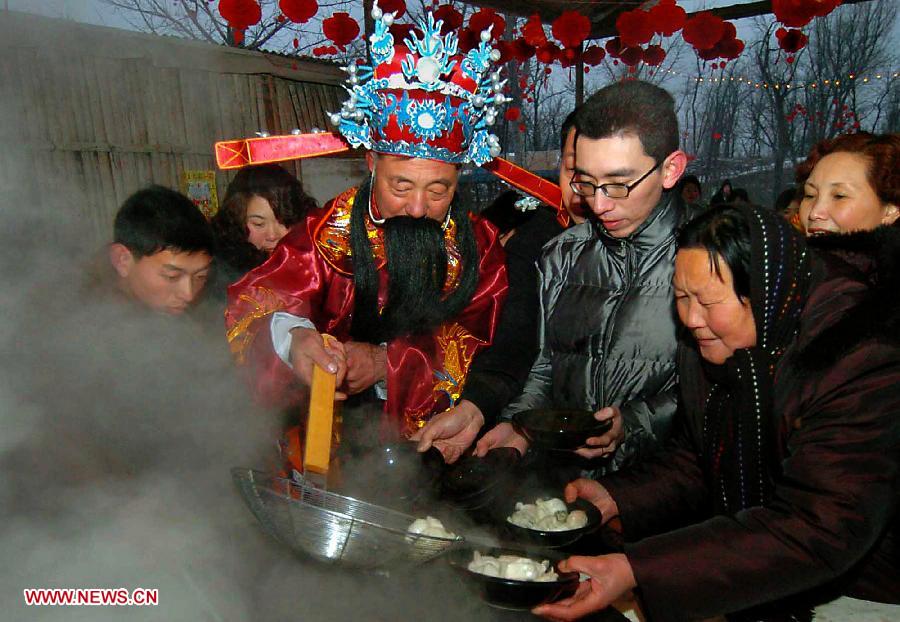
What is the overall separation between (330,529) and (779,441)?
1099 mm

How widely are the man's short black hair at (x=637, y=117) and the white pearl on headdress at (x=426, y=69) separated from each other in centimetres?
62

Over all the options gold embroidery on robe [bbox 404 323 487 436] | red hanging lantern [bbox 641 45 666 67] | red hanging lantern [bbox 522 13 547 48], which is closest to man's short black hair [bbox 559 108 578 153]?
gold embroidery on robe [bbox 404 323 487 436]

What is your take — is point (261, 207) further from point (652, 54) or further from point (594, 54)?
point (652, 54)

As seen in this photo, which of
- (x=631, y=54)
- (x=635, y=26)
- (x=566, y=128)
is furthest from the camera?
(x=631, y=54)

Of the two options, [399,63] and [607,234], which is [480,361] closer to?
[607,234]

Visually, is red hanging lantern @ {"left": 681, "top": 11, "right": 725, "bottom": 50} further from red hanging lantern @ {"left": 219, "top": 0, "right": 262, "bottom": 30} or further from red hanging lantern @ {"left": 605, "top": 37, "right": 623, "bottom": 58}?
red hanging lantern @ {"left": 219, "top": 0, "right": 262, "bottom": 30}

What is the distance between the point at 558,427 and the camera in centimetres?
199

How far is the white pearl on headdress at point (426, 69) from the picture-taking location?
2.31m

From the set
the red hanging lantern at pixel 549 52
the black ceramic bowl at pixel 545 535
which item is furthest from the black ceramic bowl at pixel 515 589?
the red hanging lantern at pixel 549 52

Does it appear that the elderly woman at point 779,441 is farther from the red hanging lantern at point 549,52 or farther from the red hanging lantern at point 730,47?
the red hanging lantern at point 730,47

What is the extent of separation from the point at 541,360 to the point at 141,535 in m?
1.48

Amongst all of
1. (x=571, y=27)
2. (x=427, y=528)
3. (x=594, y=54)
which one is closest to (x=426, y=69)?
(x=427, y=528)

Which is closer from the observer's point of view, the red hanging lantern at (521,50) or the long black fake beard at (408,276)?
the long black fake beard at (408,276)

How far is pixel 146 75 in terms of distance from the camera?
6840 millimetres
